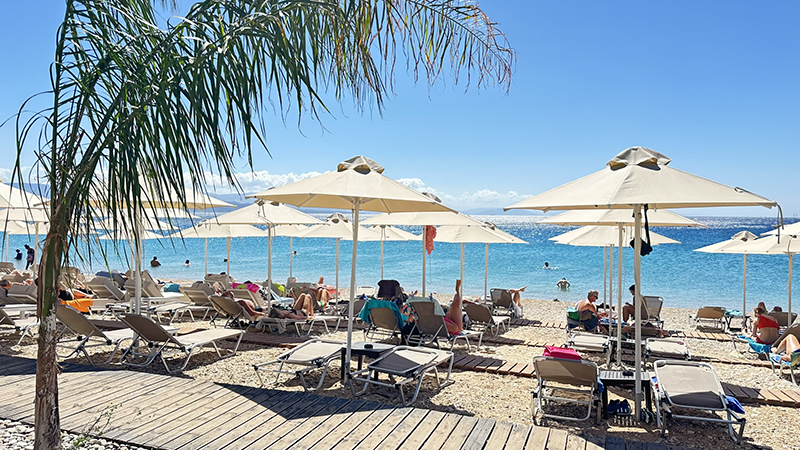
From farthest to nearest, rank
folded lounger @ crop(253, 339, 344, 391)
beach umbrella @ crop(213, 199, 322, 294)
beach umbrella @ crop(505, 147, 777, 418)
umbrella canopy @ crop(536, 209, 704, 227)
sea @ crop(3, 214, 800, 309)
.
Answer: sea @ crop(3, 214, 800, 309), beach umbrella @ crop(213, 199, 322, 294), umbrella canopy @ crop(536, 209, 704, 227), folded lounger @ crop(253, 339, 344, 391), beach umbrella @ crop(505, 147, 777, 418)

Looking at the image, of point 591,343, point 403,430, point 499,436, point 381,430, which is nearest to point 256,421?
point 381,430

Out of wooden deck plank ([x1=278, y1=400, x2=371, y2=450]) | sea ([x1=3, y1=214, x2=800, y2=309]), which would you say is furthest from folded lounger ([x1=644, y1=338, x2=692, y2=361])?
sea ([x1=3, y1=214, x2=800, y2=309])

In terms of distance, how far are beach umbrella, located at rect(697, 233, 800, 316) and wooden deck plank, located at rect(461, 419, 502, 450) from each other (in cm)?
695

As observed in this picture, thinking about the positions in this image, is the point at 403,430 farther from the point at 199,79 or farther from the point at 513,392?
the point at 199,79

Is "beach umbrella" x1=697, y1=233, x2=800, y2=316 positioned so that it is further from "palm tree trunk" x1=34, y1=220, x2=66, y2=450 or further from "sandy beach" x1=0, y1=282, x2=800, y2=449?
"palm tree trunk" x1=34, y1=220, x2=66, y2=450

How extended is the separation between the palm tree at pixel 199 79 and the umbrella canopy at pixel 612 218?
5116mm

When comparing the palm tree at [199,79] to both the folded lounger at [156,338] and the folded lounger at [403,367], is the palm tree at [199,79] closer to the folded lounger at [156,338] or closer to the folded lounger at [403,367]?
the folded lounger at [403,367]

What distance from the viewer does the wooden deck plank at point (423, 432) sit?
134 inches

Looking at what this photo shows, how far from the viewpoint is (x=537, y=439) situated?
352 cm

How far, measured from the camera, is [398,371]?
4918 mm

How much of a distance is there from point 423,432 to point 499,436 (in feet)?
1.67

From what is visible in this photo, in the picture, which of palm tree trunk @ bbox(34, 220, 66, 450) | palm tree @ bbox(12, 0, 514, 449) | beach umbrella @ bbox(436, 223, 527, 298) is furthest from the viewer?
beach umbrella @ bbox(436, 223, 527, 298)

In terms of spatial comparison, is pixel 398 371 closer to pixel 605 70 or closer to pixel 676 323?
pixel 676 323

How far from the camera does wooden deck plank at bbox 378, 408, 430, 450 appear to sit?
11.2 feet
